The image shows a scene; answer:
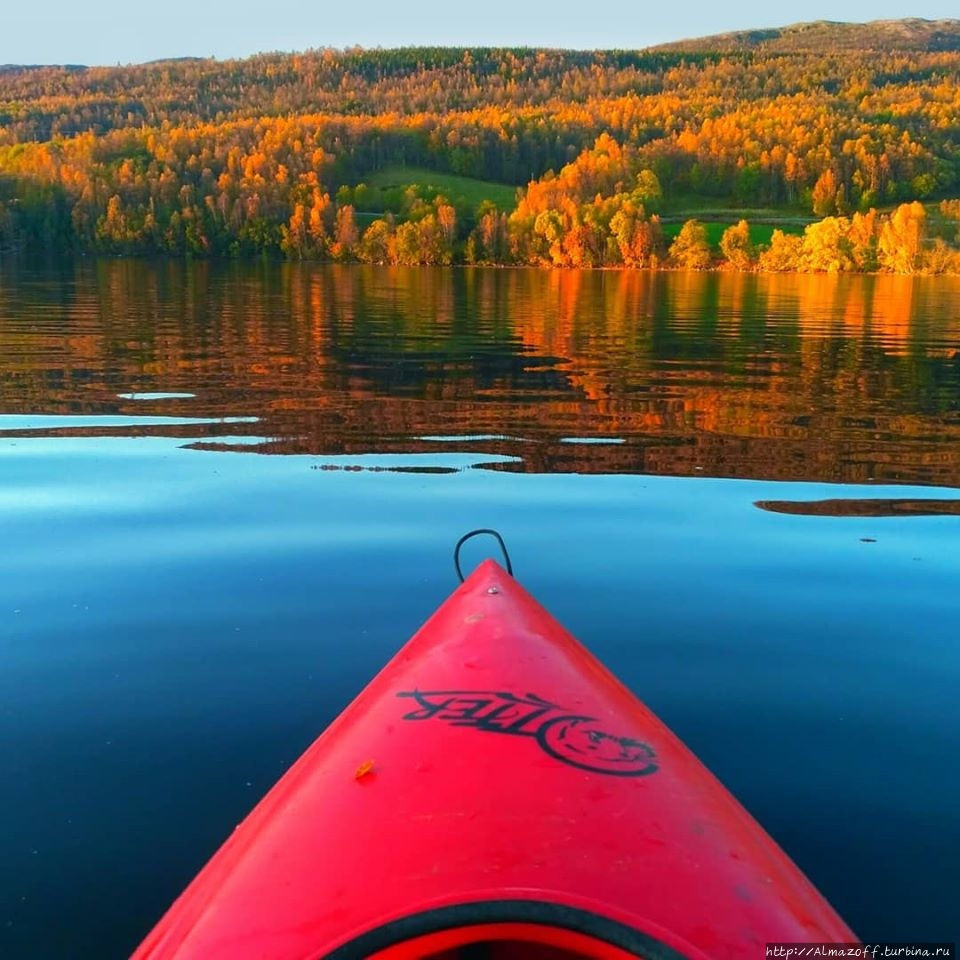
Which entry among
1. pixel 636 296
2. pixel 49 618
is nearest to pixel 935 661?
pixel 49 618

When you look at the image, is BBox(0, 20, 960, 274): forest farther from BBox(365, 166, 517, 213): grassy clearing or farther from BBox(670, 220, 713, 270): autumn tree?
BBox(365, 166, 517, 213): grassy clearing

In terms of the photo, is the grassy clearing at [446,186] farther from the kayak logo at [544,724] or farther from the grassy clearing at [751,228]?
the kayak logo at [544,724]

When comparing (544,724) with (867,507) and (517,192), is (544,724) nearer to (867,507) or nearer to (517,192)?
(867,507)

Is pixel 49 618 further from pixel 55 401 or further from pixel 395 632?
pixel 55 401

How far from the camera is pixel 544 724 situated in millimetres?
3832

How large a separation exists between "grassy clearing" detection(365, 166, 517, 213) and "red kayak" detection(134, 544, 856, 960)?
15018 cm

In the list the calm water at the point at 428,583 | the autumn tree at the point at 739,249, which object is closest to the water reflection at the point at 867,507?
the calm water at the point at 428,583

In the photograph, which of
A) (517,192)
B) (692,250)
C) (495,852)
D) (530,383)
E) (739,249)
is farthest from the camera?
(517,192)

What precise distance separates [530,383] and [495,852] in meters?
16.5

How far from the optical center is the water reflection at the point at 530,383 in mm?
13445

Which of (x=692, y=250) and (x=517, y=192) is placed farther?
(x=517, y=192)

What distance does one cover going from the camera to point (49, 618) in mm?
7207

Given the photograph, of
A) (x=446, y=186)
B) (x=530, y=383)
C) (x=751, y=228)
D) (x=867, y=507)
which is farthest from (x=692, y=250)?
(x=867, y=507)

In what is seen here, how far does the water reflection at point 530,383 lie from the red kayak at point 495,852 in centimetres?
840
